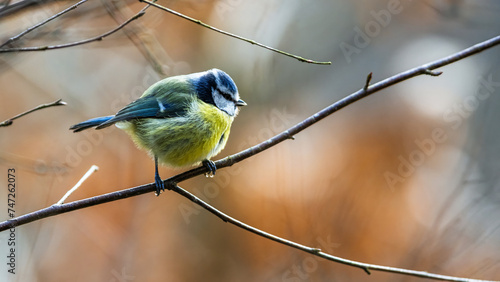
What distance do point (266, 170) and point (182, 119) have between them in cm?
219

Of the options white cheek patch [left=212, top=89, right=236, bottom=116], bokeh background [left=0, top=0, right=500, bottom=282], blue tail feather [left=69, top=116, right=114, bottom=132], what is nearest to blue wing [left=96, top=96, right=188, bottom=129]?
blue tail feather [left=69, top=116, right=114, bottom=132]

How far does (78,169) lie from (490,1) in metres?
5.20

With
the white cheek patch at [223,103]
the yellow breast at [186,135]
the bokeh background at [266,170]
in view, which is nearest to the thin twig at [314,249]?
the yellow breast at [186,135]

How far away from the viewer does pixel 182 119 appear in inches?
114

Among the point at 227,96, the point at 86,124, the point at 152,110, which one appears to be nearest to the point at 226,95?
the point at 227,96

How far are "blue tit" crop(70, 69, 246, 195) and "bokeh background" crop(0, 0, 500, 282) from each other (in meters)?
A: 1.27

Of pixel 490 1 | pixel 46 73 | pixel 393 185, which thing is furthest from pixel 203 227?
pixel 490 1

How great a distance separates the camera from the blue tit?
2818 millimetres

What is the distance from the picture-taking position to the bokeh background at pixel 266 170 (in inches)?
175

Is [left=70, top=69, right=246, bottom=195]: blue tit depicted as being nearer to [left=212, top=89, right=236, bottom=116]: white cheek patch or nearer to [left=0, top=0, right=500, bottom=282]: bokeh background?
[left=212, top=89, right=236, bottom=116]: white cheek patch

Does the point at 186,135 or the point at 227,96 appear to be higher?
the point at 227,96

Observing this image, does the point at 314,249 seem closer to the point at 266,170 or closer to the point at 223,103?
the point at 223,103

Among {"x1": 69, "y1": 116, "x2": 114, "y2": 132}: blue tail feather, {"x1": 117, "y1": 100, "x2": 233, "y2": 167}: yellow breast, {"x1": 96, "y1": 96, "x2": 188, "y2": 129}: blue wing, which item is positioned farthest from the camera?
{"x1": 96, "y1": 96, "x2": 188, "y2": 129}: blue wing

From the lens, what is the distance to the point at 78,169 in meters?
4.84
